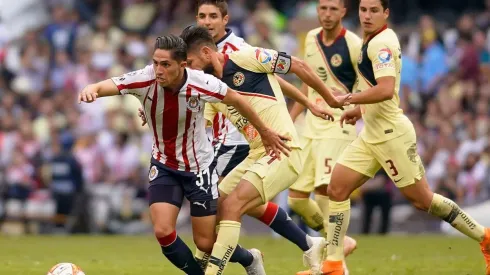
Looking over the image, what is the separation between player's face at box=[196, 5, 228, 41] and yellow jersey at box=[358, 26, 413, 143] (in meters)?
1.51

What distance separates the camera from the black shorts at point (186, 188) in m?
11.4

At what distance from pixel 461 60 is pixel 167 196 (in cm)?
1360

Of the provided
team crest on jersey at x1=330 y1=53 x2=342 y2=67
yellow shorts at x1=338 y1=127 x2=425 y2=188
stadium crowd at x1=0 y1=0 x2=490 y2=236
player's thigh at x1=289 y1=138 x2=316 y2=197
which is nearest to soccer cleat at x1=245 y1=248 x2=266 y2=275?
yellow shorts at x1=338 y1=127 x2=425 y2=188

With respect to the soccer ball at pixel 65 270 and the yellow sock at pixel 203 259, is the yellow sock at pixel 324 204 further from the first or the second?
the soccer ball at pixel 65 270

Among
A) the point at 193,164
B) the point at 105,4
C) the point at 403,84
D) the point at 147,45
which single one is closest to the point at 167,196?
the point at 193,164

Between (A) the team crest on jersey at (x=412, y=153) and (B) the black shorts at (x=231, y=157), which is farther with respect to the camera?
(B) the black shorts at (x=231, y=157)

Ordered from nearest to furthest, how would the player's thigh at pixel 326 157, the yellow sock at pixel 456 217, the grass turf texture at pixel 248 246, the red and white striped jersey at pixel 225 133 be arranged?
the yellow sock at pixel 456 217, the red and white striped jersey at pixel 225 133, the grass turf texture at pixel 248 246, the player's thigh at pixel 326 157

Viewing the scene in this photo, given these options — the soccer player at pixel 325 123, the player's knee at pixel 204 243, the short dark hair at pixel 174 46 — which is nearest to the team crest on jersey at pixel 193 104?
the short dark hair at pixel 174 46

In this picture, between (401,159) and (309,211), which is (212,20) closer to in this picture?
(401,159)

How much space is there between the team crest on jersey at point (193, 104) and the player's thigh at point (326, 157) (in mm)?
3380

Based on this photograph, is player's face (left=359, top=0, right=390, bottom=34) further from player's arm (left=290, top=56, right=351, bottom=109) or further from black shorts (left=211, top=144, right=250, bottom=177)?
black shorts (left=211, top=144, right=250, bottom=177)

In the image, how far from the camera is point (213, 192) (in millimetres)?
11484

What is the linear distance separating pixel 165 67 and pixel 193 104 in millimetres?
484

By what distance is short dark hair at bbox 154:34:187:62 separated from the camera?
1105 centimetres
